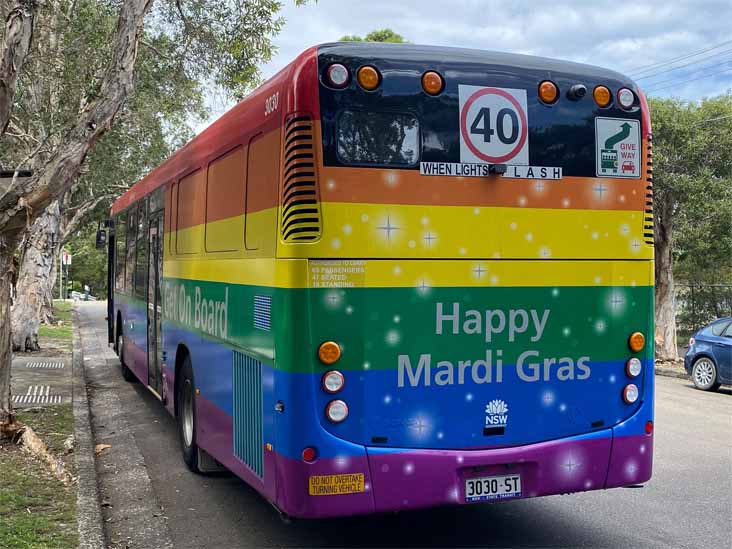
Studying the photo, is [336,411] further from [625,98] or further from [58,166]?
[58,166]

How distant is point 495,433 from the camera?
504cm

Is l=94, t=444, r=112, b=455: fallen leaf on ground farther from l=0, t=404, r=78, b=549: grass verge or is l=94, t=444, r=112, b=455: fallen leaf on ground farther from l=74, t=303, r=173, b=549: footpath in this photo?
l=0, t=404, r=78, b=549: grass verge

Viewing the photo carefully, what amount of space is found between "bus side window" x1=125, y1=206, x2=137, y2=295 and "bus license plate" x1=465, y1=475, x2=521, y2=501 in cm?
787

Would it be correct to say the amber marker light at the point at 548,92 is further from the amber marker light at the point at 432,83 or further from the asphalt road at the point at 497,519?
the asphalt road at the point at 497,519

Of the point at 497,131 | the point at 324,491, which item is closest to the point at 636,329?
the point at 497,131

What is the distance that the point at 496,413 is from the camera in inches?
199

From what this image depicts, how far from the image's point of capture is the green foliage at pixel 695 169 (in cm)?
1852

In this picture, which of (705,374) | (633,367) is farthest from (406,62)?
(705,374)

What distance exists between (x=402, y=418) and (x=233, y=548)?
1725 mm

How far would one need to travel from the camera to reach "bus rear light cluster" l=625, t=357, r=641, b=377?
5.42 metres

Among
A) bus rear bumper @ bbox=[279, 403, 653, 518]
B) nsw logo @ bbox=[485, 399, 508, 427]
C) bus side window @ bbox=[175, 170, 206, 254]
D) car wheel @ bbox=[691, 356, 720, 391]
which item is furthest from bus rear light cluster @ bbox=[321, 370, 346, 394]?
car wheel @ bbox=[691, 356, 720, 391]

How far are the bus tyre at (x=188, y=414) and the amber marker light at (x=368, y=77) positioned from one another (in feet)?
11.9

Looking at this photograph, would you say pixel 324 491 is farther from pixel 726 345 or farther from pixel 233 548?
pixel 726 345

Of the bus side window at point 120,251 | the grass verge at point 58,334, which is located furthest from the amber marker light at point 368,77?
the grass verge at point 58,334
